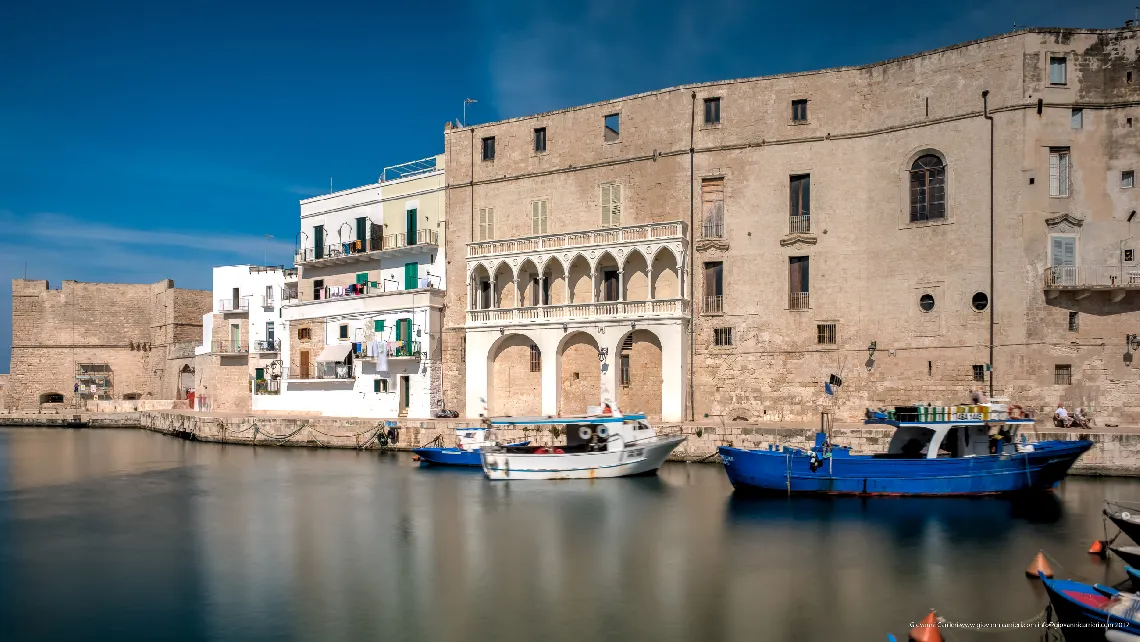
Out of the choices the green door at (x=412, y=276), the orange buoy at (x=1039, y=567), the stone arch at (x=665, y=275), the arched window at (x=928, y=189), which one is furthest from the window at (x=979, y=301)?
the green door at (x=412, y=276)

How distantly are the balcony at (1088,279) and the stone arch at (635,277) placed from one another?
14720mm

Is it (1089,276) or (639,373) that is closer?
(1089,276)

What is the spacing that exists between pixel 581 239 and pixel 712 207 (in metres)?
5.68

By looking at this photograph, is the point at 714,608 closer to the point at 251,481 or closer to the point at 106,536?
the point at 106,536

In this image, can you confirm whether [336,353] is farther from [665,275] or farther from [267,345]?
[665,275]

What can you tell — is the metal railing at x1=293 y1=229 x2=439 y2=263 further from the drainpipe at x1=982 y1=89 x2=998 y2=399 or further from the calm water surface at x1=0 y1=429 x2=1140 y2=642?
→ the drainpipe at x1=982 y1=89 x2=998 y2=399

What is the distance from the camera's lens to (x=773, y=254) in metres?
33.1

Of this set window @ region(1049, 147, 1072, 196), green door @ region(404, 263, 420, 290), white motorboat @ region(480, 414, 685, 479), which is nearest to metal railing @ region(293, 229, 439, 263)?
green door @ region(404, 263, 420, 290)

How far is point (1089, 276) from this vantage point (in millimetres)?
28203

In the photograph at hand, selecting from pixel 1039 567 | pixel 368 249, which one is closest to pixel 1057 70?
pixel 1039 567

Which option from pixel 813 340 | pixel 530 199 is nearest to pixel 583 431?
pixel 813 340

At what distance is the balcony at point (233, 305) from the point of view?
170 feet

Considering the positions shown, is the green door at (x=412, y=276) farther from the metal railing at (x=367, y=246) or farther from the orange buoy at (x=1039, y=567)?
the orange buoy at (x=1039, y=567)

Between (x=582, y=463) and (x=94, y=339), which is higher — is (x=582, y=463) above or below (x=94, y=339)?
below
